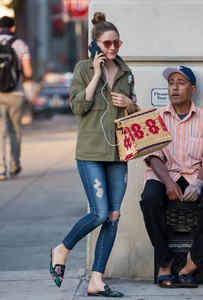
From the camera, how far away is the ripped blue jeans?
6719 mm

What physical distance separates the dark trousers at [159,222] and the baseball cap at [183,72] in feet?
2.37

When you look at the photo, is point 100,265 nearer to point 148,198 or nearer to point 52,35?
point 148,198

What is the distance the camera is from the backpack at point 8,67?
1298cm

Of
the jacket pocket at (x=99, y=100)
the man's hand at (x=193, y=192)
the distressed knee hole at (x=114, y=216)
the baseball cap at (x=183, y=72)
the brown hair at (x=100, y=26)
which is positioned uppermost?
the brown hair at (x=100, y=26)

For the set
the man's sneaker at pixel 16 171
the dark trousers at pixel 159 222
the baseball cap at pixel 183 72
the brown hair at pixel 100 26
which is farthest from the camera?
the man's sneaker at pixel 16 171

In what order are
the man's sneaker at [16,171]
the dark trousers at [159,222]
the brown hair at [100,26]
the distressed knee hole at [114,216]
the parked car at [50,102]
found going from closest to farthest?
the brown hair at [100,26] → the distressed knee hole at [114,216] → the dark trousers at [159,222] → the man's sneaker at [16,171] → the parked car at [50,102]

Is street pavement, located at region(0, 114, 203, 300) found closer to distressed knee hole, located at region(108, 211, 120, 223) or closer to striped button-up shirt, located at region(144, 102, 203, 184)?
distressed knee hole, located at region(108, 211, 120, 223)

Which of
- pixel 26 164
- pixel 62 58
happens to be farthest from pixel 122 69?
pixel 62 58

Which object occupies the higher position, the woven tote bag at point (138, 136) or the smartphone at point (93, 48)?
the smartphone at point (93, 48)

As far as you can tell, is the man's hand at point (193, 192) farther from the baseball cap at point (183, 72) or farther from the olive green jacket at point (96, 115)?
the baseball cap at point (183, 72)

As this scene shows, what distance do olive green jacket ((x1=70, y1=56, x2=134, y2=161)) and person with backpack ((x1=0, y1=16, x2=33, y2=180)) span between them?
623 centimetres

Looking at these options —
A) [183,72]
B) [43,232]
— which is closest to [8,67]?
[43,232]

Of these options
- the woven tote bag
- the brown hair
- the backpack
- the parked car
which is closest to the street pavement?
the woven tote bag

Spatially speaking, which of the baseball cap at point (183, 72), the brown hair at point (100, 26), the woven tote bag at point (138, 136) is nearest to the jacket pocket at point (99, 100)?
the woven tote bag at point (138, 136)
